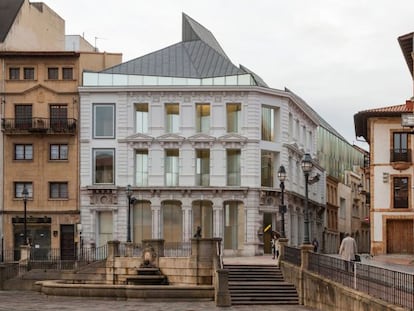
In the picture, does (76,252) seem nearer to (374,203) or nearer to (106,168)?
(106,168)

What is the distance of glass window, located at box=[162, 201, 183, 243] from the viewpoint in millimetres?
64938

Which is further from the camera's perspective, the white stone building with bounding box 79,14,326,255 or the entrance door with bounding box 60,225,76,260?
the entrance door with bounding box 60,225,76,260

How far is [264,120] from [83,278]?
822 inches

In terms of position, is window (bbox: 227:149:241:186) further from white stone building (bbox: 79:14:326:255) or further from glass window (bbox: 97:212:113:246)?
glass window (bbox: 97:212:113:246)

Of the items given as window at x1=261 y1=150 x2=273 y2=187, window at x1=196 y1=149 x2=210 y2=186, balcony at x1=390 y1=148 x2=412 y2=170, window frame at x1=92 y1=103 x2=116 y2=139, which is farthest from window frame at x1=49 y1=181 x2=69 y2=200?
balcony at x1=390 y1=148 x2=412 y2=170

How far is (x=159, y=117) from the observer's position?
65.5 meters

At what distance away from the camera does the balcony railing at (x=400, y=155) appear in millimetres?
62969

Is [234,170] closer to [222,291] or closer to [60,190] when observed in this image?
[60,190]

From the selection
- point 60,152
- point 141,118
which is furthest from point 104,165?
point 141,118

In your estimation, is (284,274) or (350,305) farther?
(284,274)

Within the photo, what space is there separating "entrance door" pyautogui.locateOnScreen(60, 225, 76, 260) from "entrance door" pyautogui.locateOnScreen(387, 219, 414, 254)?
779 inches

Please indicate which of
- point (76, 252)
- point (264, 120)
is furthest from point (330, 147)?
point (76, 252)

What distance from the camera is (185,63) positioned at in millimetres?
68500

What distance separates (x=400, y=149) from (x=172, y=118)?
14.3 m
